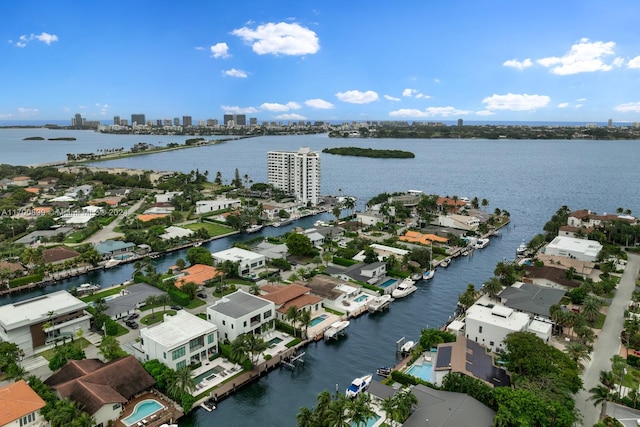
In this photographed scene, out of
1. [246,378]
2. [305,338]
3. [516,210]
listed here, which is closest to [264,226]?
[305,338]

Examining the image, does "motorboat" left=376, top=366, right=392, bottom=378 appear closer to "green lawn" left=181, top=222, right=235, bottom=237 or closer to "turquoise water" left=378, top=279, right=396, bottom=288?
"turquoise water" left=378, top=279, right=396, bottom=288

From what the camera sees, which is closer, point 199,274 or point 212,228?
point 199,274

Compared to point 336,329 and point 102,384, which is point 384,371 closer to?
point 336,329

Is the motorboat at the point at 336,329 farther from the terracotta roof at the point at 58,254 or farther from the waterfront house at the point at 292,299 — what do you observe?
the terracotta roof at the point at 58,254

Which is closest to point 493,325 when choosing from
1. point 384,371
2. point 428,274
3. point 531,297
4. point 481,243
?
point 531,297

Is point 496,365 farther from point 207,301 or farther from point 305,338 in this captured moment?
point 207,301

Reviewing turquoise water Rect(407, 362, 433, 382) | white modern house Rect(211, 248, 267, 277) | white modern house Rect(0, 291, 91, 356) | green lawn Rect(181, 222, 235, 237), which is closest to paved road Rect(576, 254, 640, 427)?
turquoise water Rect(407, 362, 433, 382)

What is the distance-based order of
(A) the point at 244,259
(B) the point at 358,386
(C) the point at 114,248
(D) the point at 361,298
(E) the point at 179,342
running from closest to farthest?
(B) the point at 358,386 < (E) the point at 179,342 < (D) the point at 361,298 < (A) the point at 244,259 < (C) the point at 114,248

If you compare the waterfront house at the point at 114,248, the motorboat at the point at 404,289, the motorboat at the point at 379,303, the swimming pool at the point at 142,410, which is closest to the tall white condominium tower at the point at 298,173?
the waterfront house at the point at 114,248
